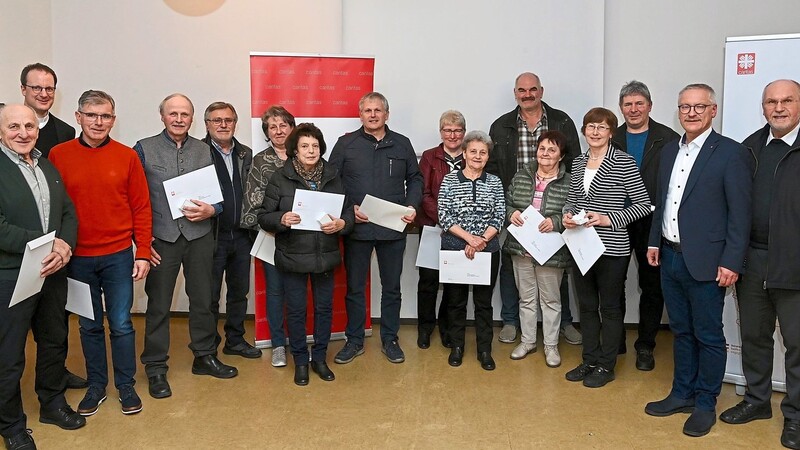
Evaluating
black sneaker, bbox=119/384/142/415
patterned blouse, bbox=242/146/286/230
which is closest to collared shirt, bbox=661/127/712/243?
patterned blouse, bbox=242/146/286/230

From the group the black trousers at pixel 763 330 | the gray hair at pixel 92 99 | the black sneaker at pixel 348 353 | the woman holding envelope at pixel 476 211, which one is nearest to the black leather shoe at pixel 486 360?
the woman holding envelope at pixel 476 211

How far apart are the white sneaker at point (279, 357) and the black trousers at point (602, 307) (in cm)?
190

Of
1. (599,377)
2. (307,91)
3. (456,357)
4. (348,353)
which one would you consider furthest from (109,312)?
(599,377)

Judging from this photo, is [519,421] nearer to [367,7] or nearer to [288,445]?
[288,445]

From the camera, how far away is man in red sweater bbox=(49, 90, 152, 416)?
3121 millimetres

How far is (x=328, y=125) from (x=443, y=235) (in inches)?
45.8

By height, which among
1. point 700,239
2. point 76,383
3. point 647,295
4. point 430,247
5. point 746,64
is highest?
point 746,64

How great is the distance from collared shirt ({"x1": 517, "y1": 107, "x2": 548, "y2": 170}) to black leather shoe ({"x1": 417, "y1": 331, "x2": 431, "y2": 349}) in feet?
4.47

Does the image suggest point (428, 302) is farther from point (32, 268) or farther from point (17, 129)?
point (17, 129)

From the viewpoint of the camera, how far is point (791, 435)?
2.93 metres

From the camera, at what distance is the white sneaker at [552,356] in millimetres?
4031

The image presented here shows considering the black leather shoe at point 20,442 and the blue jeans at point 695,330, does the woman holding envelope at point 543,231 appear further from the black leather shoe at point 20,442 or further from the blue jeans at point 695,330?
the black leather shoe at point 20,442

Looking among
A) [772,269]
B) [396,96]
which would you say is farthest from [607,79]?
[772,269]

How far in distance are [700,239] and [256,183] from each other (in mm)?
2554
